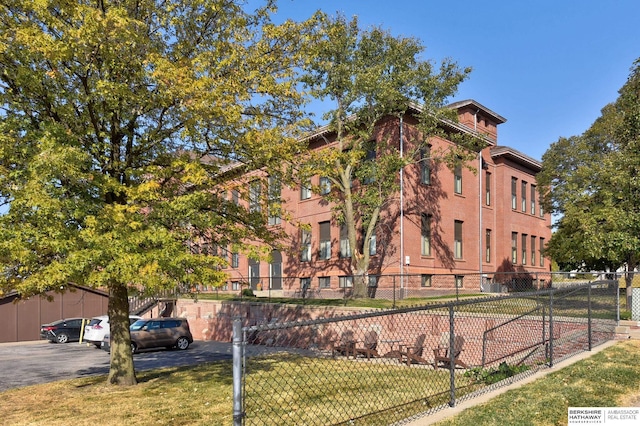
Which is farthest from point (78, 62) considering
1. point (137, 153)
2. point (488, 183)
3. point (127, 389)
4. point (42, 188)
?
point (488, 183)

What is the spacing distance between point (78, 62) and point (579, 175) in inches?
831

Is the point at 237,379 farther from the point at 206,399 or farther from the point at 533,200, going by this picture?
the point at 533,200

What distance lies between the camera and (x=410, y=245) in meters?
29.2

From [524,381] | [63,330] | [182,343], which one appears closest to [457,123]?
[182,343]

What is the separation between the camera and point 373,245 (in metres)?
30.2

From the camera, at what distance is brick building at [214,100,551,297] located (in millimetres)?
29281

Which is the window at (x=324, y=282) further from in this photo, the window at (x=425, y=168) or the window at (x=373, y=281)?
the window at (x=425, y=168)

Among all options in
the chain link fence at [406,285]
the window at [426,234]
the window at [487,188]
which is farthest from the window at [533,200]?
the window at [426,234]

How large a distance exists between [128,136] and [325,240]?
22.1m

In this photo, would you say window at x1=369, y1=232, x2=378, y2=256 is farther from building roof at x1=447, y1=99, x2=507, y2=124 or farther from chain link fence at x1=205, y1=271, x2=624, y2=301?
building roof at x1=447, y1=99, x2=507, y2=124

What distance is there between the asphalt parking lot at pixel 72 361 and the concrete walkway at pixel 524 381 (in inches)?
453

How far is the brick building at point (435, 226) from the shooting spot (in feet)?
96.1

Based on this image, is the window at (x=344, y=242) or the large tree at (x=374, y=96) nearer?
the large tree at (x=374, y=96)

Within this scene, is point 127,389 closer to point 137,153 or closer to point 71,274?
point 71,274
